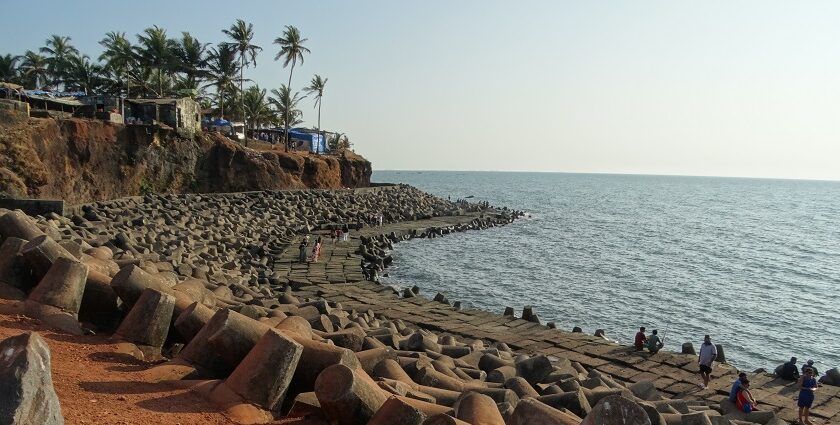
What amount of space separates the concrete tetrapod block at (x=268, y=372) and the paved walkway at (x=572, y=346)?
9.27m

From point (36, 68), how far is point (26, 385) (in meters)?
69.2

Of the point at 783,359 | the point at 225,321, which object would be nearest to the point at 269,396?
the point at 225,321

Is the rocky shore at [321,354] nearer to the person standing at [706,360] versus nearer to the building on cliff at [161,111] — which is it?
the person standing at [706,360]

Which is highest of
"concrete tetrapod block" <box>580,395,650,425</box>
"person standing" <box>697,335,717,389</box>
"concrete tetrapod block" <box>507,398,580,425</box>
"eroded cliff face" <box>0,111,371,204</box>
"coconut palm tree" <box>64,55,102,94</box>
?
"coconut palm tree" <box>64,55,102,94</box>

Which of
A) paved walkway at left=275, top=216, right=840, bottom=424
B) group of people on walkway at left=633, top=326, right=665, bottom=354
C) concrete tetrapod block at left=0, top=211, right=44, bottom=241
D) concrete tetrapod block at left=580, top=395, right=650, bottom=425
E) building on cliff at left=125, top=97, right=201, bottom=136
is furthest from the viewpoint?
building on cliff at left=125, top=97, right=201, bottom=136

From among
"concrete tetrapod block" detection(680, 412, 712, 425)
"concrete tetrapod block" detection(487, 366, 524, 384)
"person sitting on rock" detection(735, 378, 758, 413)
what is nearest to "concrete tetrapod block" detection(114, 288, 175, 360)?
"concrete tetrapod block" detection(487, 366, 524, 384)

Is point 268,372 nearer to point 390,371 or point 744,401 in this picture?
point 390,371

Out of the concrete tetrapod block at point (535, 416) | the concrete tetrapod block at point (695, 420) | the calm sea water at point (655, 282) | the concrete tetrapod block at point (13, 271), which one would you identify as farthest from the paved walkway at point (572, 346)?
the concrete tetrapod block at point (13, 271)

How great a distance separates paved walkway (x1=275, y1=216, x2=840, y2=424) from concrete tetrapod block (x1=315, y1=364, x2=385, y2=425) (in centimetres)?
905

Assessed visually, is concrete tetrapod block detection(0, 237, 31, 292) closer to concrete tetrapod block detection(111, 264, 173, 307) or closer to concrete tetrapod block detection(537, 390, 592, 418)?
concrete tetrapod block detection(111, 264, 173, 307)

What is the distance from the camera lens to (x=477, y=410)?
578 centimetres

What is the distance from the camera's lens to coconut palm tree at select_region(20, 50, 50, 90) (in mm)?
60500

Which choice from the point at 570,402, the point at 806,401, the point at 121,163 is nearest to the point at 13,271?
the point at 570,402

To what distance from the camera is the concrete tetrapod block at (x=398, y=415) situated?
4621 millimetres
